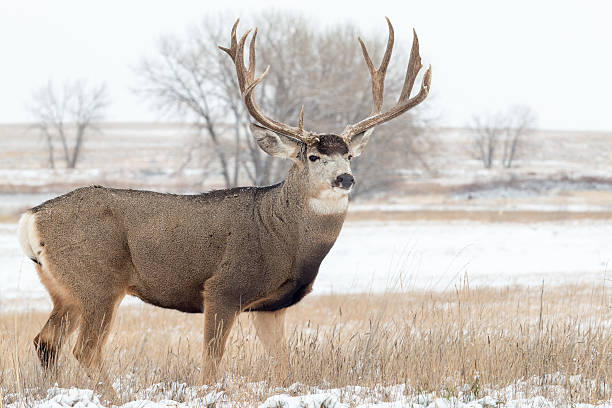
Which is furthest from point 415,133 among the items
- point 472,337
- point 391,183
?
point 472,337

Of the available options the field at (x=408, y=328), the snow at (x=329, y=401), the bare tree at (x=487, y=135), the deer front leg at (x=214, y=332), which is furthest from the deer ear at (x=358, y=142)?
the bare tree at (x=487, y=135)

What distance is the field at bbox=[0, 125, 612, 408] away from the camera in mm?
4855

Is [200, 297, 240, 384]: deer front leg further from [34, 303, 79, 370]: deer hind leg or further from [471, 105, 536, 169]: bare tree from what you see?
[471, 105, 536, 169]: bare tree

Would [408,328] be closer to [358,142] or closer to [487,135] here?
[358,142]

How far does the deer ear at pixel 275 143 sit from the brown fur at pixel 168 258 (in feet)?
0.62

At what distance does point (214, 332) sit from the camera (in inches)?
211

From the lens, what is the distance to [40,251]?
5.55 meters

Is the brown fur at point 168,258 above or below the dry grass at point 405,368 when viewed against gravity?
above

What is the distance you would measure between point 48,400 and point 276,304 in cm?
171

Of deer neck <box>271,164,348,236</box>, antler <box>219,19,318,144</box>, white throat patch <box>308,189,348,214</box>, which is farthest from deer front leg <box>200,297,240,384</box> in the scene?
antler <box>219,19,318,144</box>

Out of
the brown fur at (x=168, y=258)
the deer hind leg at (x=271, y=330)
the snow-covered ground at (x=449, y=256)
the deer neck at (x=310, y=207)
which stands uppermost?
the deer neck at (x=310, y=207)

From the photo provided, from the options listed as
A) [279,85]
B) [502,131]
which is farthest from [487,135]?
[279,85]

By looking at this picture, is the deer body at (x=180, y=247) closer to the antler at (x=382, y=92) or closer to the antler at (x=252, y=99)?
the antler at (x=252, y=99)

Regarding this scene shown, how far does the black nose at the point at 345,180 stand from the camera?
5.30 m
